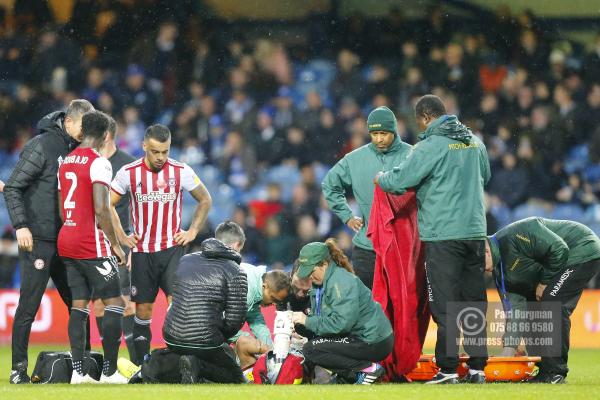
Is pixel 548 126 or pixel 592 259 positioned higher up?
pixel 548 126

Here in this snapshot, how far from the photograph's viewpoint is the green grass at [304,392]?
6.89m

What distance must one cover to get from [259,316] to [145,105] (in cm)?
825

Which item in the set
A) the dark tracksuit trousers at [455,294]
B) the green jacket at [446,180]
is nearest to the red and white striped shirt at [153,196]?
the green jacket at [446,180]

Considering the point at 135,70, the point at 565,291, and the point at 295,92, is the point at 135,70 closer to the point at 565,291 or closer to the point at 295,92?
the point at 295,92

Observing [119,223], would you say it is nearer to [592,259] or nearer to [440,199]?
[440,199]

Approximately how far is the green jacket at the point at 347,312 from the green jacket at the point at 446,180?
607mm

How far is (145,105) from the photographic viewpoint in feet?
55.5

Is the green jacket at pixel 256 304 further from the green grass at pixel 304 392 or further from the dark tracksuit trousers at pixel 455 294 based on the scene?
the dark tracksuit trousers at pixel 455 294

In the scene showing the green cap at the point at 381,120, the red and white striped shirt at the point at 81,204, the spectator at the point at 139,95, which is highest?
the spectator at the point at 139,95

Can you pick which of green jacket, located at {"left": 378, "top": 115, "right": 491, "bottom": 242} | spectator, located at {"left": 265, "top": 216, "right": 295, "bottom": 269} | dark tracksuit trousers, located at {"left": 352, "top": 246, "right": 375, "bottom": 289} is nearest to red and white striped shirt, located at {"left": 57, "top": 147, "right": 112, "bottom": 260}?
dark tracksuit trousers, located at {"left": 352, "top": 246, "right": 375, "bottom": 289}

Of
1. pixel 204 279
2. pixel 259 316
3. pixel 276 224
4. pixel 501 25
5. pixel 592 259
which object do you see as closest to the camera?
pixel 204 279

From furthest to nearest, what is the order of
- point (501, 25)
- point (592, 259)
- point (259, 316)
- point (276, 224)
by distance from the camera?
point (501, 25), point (276, 224), point (259, 316), point (592, 259)

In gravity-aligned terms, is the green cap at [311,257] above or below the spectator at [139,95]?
below

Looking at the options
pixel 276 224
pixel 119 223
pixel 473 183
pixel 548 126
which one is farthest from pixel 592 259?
pixel 548 126
